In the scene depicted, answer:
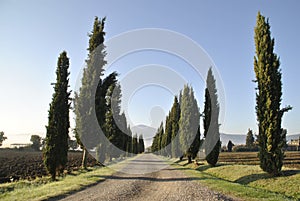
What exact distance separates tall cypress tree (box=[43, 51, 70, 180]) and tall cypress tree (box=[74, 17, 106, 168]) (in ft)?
17.4

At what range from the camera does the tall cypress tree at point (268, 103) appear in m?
17.2

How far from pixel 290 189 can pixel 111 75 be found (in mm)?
19715

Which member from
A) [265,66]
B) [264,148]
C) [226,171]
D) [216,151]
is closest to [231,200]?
[264,148]

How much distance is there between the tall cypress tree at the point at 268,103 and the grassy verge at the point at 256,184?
3.14ft

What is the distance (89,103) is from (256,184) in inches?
585

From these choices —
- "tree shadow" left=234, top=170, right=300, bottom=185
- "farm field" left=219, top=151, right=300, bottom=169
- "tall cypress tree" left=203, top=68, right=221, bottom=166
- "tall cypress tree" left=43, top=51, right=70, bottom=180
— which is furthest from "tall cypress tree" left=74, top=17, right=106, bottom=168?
"farm field" left=219, top=151, right=300, bottom=169

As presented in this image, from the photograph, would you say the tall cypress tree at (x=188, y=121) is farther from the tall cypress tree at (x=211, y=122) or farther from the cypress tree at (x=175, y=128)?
the cypress tree at (x=175, y=128)

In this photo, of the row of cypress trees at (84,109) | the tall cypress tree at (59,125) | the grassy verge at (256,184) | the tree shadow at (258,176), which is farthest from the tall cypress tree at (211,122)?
the tall cypress tree at (59,125)

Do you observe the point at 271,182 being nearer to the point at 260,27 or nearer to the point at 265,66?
the point at 265,66

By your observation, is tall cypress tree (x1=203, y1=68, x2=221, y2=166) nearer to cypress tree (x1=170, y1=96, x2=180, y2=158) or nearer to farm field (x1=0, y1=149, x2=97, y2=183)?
farm field (x1=0, y1=149, x2=97, y2=183)

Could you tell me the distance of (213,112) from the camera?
96.0ft

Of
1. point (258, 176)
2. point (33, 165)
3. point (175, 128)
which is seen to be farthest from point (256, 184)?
point (175, 128)

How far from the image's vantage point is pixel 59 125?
59.1 ft

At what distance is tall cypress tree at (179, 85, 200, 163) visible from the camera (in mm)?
34938
